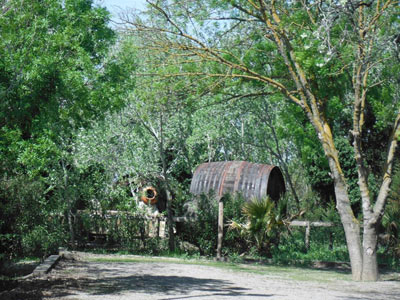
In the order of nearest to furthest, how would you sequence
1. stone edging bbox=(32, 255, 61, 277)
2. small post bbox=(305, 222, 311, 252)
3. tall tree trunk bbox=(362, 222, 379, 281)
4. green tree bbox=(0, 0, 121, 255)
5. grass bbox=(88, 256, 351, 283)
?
green tree bbox=(0, 0, 121, 255) → stone edging bbox=(32, 255, 61, 277) → tall tree trunk bbox=(362, 222, 379, 281) → grass bbox=(88, 256, 351, 283) → small post bbox=(305, 222, 311, 252)

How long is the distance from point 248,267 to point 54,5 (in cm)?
753

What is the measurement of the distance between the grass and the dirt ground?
0.02 m

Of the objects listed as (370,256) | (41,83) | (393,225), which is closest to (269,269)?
(370,256)

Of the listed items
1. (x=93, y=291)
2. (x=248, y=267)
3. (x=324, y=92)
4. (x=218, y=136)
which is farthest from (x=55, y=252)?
(x=218, y=136)

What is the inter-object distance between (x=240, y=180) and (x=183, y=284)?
7.85 metres

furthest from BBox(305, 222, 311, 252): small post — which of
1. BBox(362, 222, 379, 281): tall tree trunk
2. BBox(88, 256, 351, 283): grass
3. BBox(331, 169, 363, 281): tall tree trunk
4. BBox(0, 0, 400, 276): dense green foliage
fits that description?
BBox(362, 222, 379, 281): tall tree trunk

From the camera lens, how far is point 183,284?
8.69 m

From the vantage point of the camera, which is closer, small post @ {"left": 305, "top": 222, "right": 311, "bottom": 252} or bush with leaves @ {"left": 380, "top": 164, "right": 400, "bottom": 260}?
bush with leaves @ {"left": 380, "top": 164, "right": 400, "bottom": 260}

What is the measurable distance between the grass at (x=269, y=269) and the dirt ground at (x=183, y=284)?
0.9 inches

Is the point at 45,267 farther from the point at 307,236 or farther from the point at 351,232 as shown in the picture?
the point at 307,236

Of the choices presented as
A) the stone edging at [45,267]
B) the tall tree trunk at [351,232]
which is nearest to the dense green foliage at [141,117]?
the stone edging at [45,267]

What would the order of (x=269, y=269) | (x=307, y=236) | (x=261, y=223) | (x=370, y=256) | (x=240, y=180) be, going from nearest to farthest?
(x=370, y=256) → (x=269, y=269) → (x=261, y=223) → (x=307, y=236) → (x=240, y=180)

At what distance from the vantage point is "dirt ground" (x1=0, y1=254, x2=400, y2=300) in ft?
24.4

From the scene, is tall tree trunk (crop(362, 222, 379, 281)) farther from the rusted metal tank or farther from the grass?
the rusted metal tank
